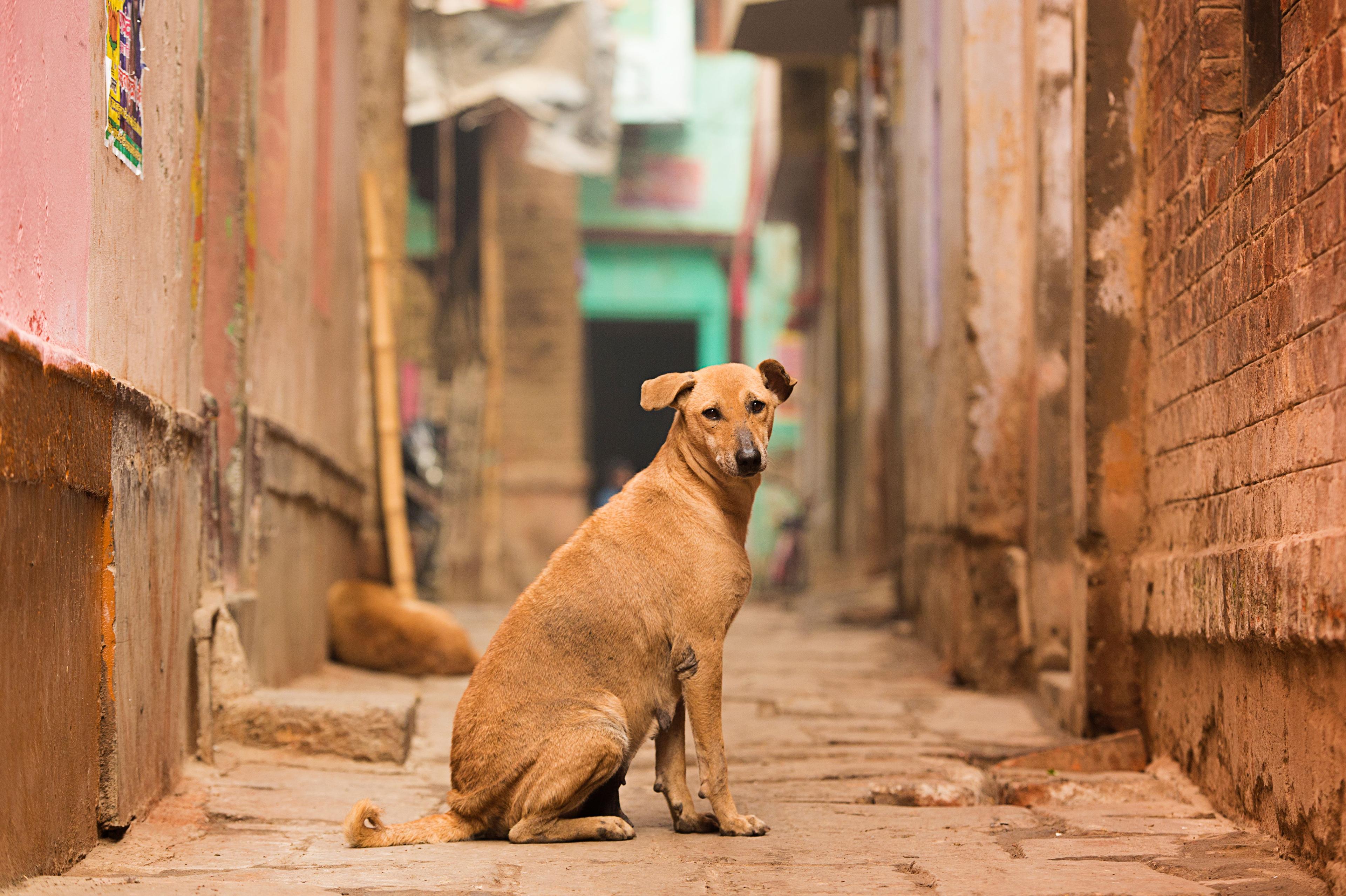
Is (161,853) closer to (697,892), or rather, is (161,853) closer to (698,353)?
(697,892)

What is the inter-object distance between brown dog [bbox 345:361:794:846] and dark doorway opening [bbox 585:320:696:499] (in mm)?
21299

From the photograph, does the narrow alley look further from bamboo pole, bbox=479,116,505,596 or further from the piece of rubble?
bamboo pole, bbox=479,116,505,596

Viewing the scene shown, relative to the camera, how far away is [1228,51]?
4.26 metres

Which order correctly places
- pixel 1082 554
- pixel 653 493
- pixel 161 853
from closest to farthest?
pixel 161 853, pixel 653 493, pixel 1082 554

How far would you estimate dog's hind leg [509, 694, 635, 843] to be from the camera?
11.9ft

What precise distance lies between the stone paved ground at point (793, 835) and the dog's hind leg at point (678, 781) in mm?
57

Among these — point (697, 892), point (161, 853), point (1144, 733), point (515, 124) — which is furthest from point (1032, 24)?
point (515, 124)

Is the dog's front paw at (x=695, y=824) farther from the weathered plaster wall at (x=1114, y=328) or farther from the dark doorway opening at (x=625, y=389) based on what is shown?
the dark doorway opening at (x=625, y=389)

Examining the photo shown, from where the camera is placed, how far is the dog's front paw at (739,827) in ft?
12.5

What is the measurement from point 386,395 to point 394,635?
2952 millimetres

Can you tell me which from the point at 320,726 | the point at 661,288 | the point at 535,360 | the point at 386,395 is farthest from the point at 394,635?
the point at 661,288

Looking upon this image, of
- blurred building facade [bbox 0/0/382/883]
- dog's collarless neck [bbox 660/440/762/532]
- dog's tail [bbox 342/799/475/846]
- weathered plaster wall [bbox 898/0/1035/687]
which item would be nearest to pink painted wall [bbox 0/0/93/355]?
blurred building facade [bbox 0/0/382/883]

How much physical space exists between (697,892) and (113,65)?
2739mm

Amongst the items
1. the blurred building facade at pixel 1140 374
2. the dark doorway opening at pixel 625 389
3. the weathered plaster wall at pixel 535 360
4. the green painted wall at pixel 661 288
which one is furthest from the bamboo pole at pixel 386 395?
the dark doorway opening at pixel 625 389
